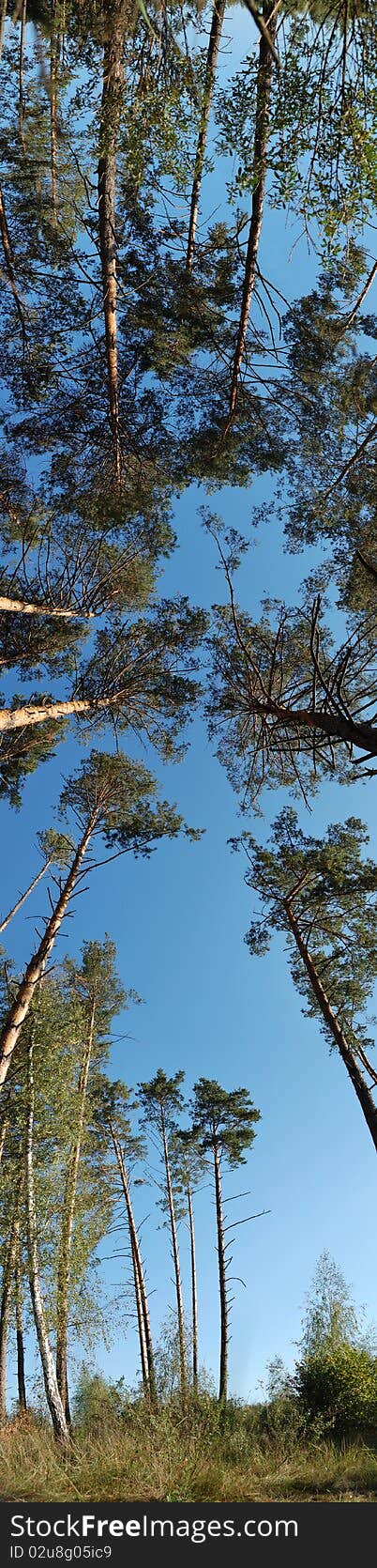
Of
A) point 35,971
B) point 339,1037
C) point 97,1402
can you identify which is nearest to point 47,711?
point 35,971

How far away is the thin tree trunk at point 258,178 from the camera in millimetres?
5152

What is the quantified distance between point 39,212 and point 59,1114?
10.8 meters

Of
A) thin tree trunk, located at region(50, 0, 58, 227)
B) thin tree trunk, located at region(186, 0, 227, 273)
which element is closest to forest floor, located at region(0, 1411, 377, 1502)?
thin tree trunk, located at region(186, 0, 227, 273)

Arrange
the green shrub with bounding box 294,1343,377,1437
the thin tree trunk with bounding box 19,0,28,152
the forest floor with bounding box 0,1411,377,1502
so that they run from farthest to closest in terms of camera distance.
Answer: the green shrub with bounding box 294,1343,377,1437
the thin tree trunk with bounding box 19,0,28,152
the forest floor with bounding box 0,1411,377,1502

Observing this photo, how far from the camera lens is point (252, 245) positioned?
6797 millimetres

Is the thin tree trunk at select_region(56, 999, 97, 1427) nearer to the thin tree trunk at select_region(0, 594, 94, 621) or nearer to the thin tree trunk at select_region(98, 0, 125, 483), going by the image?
the thin tree trunk at select_region(0, 594, 94, 621)

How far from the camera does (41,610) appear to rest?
9.38 meters

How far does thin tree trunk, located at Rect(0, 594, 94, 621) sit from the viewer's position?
8445mm

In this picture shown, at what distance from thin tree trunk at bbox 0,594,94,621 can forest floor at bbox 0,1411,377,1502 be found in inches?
287

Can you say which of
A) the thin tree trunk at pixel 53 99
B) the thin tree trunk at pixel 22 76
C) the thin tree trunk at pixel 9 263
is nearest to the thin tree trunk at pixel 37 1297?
the thin tree trunk at pixel 9 263

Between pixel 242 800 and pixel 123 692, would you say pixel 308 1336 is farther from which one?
pixel 123 692

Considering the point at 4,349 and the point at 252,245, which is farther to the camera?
the point at 4,349

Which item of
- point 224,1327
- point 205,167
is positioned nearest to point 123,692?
point 205,167

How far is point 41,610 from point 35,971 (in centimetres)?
473
